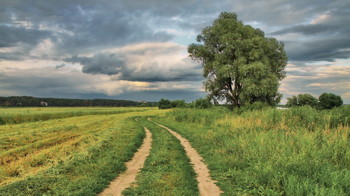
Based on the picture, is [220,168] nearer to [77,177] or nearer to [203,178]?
[203,178]

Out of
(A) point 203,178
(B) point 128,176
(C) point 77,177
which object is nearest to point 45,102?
(C) point 77,177

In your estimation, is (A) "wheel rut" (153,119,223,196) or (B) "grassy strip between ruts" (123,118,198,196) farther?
(A) "wheel rut" (153,119,223,196)

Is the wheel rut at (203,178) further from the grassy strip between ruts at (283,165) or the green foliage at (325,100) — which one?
the green foliage at (325,100)

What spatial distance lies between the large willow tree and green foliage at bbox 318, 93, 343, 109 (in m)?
48.8

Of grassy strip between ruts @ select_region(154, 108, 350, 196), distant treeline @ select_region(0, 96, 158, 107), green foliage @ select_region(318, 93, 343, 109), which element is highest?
green foliage @ select_region(318, 93, 343, 109)

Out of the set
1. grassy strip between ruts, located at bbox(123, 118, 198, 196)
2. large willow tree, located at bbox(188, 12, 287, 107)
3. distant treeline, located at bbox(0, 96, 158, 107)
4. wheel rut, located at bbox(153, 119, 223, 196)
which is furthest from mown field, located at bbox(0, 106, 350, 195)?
distant treeline, located at bbox(0, 96, 158, 107)

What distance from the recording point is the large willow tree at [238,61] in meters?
35.9

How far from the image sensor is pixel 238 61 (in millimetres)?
37156

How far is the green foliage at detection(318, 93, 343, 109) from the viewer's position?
81.1 m

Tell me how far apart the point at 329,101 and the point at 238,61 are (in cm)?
6242

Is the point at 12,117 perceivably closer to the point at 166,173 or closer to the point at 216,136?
the point at 216,136

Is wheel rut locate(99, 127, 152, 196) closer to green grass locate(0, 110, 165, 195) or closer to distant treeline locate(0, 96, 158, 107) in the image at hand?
green grass locate(0, 110, 165, 195)

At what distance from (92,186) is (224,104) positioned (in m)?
36.6

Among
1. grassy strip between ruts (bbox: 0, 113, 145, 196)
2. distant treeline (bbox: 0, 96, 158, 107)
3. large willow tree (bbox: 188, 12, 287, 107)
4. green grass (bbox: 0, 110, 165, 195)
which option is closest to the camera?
grassy strip between ruts (bbox: 0, 113, 145, 196)
